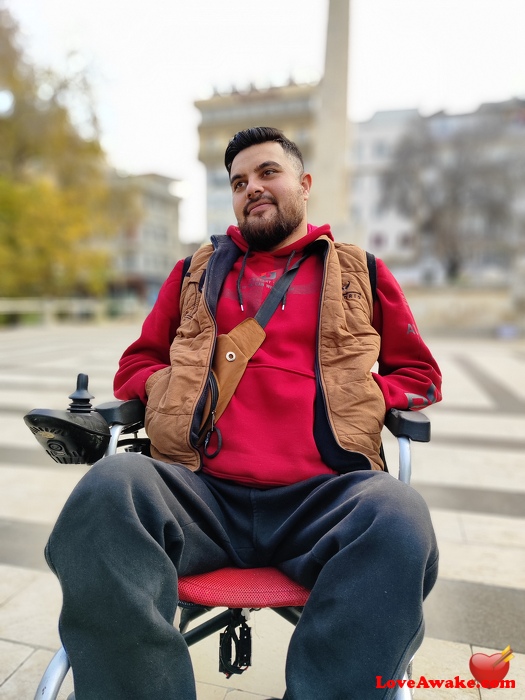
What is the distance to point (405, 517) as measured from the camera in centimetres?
109

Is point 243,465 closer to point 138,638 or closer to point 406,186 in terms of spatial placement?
point 138,638

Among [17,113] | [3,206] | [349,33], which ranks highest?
[17,113]

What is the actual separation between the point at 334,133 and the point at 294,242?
6.85 meters

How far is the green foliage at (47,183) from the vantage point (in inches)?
682

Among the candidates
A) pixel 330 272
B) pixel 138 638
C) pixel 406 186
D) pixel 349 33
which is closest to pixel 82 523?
pixel 138 638

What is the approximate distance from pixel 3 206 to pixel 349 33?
1285 centimetres

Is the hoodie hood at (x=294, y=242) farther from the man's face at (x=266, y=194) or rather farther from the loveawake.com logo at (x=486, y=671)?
the loveawake.com logo at (x=486, y=671)

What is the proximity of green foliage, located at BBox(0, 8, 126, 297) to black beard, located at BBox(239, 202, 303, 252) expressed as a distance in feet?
55.7

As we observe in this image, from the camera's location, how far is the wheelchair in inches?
45.1

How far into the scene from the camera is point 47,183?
59.3 feet

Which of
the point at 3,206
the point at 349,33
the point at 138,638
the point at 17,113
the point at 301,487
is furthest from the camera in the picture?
the point at 17,113

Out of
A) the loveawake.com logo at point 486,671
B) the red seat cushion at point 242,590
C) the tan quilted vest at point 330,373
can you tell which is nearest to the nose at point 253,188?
the tan quilted vest at point 330,373

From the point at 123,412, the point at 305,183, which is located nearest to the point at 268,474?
the point at 123,412

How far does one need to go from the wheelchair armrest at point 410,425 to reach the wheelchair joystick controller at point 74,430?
715mm
